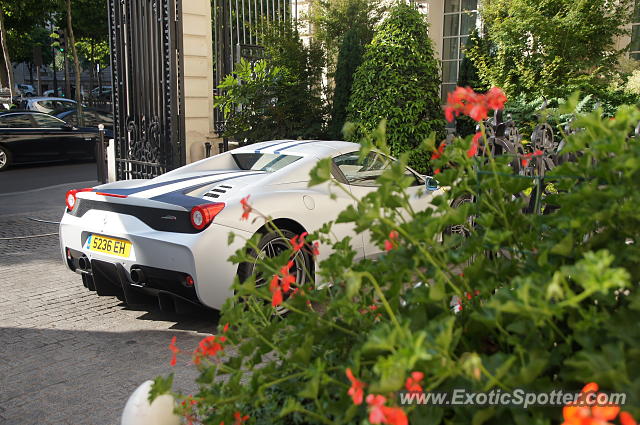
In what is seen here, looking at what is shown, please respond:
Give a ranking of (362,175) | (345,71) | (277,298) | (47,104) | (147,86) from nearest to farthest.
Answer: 1. (277,298)
2. (362,175)
3. (147,86)
4. (345,71)
5. (47,104)

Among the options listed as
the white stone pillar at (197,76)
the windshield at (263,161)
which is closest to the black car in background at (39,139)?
the white stone pillar at (197,76)

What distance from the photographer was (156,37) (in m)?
Result: 10.4

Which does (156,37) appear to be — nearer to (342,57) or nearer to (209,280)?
(342,57)

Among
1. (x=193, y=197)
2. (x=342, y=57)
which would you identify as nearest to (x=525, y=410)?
(x=193, y=197)

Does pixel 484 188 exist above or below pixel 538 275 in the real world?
above

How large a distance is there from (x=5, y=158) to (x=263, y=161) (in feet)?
44.7

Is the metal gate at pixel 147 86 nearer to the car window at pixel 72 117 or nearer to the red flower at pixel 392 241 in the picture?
the red flower at pixel 392 241

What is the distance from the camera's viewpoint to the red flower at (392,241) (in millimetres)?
1825

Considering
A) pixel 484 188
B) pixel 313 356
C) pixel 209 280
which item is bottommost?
pixel 209 280

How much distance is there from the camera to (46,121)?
1900cm

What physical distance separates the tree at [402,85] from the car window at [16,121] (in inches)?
448

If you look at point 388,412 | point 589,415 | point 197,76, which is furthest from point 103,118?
point 589,415

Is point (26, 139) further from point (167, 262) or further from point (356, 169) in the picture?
point (167, 262)

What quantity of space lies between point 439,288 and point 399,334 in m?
0.28
